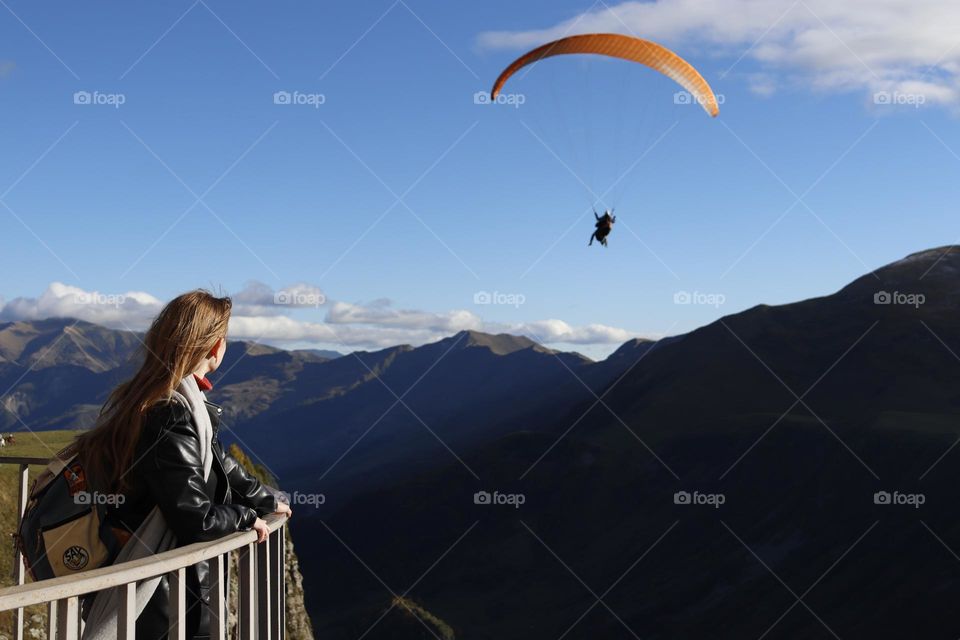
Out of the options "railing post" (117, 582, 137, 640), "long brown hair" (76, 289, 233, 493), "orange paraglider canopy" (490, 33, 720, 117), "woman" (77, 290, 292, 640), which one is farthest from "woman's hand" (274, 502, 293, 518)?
"orange paraglider canopy" (490, 33, 720, 117)

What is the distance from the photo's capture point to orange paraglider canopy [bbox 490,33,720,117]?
22.8 m

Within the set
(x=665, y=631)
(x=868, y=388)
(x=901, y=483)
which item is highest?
(x=868, y=388)

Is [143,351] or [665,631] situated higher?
[143,351]

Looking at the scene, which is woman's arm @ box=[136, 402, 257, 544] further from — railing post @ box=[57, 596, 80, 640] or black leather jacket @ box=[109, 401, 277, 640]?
railing post @ box=[57, 596, 80, 640]

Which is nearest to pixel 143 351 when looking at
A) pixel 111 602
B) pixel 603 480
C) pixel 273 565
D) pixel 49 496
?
pixel 49 496

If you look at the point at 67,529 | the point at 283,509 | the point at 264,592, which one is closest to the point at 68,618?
the point at 67,529

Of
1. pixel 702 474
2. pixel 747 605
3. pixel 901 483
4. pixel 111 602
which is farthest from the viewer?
pixel 702 474

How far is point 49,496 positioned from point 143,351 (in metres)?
0.77

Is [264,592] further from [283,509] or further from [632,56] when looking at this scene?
[632,56]

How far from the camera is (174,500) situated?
160 inches

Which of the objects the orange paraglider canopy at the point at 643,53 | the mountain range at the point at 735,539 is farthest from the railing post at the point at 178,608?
the mountain range at the point at 735,539

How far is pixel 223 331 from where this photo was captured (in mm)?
4500

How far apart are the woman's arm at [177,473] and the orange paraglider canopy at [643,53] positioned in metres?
20.3

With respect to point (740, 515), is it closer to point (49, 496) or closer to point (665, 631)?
point (665, 631)
